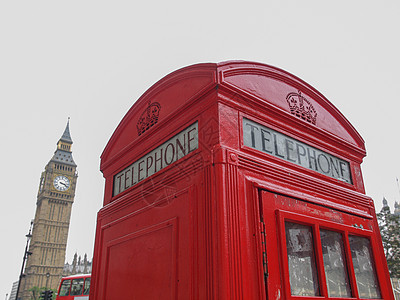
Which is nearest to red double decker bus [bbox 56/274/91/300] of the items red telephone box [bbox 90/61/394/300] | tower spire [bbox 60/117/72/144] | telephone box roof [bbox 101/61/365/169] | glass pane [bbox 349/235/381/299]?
telephone box roof [bbox 101/61/365/169]

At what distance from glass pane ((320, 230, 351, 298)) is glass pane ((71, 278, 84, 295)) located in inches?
821

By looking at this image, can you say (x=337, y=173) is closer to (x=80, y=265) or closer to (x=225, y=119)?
(x=225, y=119)

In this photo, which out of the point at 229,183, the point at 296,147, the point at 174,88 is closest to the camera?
the point at 229,183

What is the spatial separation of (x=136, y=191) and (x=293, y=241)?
1.76 m

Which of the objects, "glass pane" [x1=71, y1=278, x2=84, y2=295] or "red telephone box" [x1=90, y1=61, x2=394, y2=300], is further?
"glass pane" [x1=71, y1=278, x2=84, y2=295]

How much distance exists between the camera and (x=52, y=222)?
273 ft

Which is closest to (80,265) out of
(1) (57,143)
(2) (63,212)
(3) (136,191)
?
(2) (63,212)

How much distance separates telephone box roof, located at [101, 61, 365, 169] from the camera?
323 cm

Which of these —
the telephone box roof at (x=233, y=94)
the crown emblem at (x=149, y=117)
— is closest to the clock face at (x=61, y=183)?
the telephone box roof at (x=233, y=94)

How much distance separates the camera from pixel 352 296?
3035mm

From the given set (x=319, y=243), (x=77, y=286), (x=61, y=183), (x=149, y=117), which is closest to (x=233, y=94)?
(x=149, y=117)

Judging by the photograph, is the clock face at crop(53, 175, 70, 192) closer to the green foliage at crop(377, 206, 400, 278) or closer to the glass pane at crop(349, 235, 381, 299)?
the green foliage at crop(377, 206, 400, 278)

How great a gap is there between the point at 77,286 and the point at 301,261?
69.5ft

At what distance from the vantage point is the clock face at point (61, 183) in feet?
281
